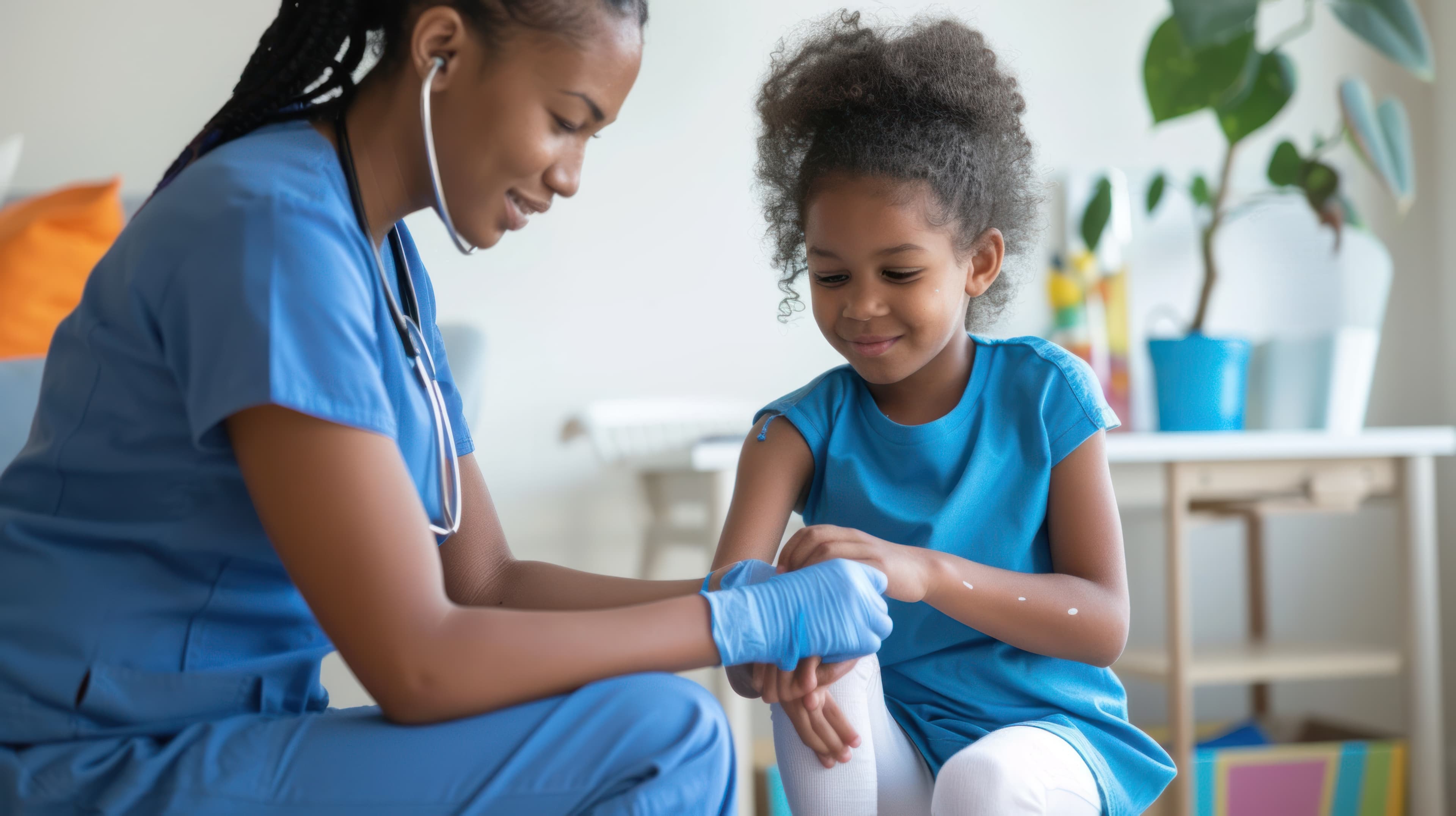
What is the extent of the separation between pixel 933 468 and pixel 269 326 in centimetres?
63

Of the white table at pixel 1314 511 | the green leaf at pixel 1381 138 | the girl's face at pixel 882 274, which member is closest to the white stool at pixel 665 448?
the white table at pixel 1314 511

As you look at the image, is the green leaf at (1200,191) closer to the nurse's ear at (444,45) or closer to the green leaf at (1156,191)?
the green leaf at (1156,191)

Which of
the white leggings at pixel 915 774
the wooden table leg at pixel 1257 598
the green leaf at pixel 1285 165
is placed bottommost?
the wooden table leg at pixel 1257 598

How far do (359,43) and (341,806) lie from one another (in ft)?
1.81

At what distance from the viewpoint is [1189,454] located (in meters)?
1.87

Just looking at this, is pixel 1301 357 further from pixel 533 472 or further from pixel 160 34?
pixel 160 34

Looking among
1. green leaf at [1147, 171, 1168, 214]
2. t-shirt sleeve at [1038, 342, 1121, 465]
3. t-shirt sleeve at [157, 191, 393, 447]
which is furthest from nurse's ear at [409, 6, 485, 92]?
green leaf at [1147, 171, 1168, 214]

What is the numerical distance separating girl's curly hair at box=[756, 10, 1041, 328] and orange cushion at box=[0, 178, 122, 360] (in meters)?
1.00

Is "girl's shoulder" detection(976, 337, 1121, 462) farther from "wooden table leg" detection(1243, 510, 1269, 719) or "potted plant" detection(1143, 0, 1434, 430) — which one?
"wooden table leg" detection(1243, 510, 1269, 719)

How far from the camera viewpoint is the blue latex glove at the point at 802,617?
76cm

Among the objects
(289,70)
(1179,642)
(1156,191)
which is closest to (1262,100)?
(1156,191)

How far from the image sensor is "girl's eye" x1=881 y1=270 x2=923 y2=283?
1.05m

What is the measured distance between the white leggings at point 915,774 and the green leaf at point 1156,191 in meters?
1.61

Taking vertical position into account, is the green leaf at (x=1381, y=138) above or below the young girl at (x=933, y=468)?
above
